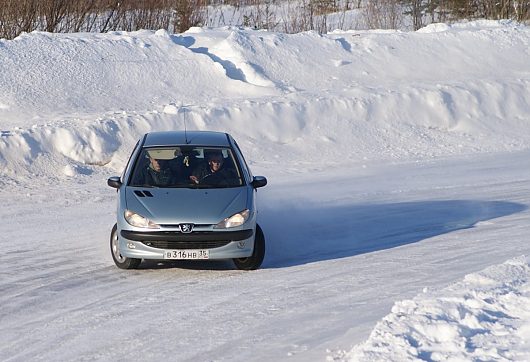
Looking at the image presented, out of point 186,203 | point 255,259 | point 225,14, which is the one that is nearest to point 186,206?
point 186,203

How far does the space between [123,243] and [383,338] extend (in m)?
4.26

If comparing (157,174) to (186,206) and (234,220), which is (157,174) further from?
(234,220)

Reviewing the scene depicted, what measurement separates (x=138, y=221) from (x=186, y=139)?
6.81 ft

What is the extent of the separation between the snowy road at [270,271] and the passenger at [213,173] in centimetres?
95

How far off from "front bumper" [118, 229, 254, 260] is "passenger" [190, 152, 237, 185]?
1107mm

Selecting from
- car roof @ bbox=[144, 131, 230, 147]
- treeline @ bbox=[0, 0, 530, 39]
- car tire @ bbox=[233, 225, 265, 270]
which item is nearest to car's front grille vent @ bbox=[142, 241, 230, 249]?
car tire @ bbox=[233, 225, 265, 270]

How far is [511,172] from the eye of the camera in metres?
19.8

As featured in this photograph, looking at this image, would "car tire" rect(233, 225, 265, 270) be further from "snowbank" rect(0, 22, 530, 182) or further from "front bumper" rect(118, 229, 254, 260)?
"snowbank" rect(0, 22, 530, 182)

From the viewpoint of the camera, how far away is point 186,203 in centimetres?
1145

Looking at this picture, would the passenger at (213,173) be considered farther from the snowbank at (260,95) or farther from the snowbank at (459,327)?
the snowbank at (260,95)

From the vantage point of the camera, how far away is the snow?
8727 mm

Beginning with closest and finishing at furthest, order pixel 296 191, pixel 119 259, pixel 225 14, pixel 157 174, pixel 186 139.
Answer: pixel 119 259, pixel 157 174, pixel 186 139, pixel 296 191, pixel 225 14

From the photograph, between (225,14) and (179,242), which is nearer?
(179,242)

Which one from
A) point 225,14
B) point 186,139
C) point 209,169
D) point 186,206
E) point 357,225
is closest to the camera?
point 186,206
